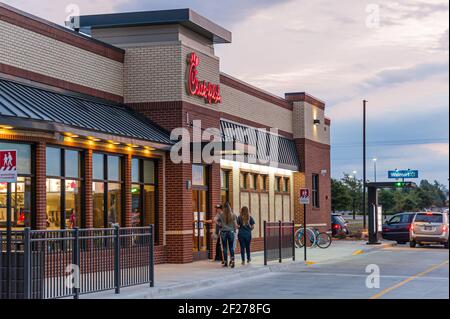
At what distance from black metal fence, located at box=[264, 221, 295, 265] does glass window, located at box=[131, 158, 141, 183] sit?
3991 mm

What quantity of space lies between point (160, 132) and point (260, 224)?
10.8 meters

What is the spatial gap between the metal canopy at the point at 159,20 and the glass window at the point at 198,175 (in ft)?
15.2

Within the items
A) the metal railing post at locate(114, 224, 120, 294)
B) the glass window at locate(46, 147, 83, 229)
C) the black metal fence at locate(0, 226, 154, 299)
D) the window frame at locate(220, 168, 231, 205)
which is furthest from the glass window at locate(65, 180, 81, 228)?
the window frame at locate(220, 168, 231, 205)

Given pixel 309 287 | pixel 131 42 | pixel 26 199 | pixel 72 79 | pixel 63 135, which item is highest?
pixel 131 42

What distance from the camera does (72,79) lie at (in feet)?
76.9

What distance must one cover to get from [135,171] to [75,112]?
381 cm

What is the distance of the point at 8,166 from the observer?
14.6 meters

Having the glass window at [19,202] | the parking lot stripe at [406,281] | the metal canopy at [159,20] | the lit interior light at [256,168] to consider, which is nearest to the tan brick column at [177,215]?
the metal canopy at [159,20]

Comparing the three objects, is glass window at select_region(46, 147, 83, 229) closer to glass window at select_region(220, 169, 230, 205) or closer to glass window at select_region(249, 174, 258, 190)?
glass window at select_region(220, 169, 230, 205)

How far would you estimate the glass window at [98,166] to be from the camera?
2316cm

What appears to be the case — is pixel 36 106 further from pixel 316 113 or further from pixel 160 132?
pixel 316 113

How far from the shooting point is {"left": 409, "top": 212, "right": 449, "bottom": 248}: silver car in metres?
38.7

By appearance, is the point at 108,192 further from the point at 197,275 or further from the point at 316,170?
the point at 316,170
